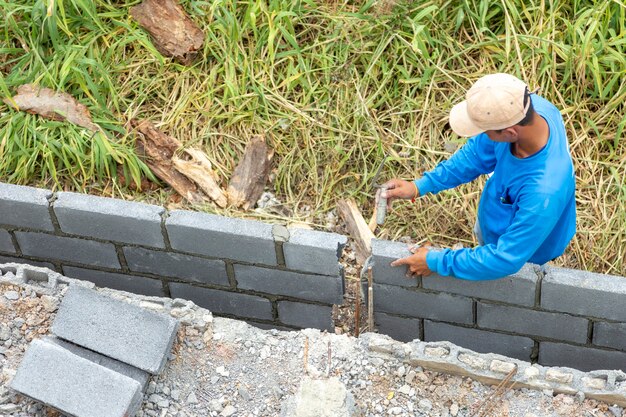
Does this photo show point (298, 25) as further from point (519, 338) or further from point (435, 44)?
point (519, 338)

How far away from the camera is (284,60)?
4.75 metres

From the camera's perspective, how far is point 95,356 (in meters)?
3.54

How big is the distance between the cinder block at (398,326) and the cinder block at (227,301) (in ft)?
2.05

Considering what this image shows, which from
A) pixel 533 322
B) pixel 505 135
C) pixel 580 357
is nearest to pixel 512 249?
pixel 505 135

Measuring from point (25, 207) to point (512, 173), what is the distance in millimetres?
2600

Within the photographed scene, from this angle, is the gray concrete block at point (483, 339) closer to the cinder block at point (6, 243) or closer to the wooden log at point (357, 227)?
the wooden log at point (357, 227)

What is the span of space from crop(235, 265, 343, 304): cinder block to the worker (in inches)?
Result: 26.0

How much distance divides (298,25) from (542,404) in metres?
2.68

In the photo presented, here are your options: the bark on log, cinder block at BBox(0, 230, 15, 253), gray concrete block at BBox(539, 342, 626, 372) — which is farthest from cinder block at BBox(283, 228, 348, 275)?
cinder block at BBox(0, 230, 15, 253)

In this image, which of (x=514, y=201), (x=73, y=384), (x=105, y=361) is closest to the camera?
(x=514, y=201)

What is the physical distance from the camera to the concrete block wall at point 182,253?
4.00 m

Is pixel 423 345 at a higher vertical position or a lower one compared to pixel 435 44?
lower

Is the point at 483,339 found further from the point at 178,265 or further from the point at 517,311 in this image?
the point at 178,265

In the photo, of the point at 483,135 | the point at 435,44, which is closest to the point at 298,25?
the point at 435,44
